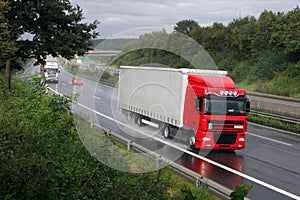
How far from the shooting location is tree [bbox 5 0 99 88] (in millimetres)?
26078

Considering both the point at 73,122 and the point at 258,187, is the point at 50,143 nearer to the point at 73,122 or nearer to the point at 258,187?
the point at 73,122

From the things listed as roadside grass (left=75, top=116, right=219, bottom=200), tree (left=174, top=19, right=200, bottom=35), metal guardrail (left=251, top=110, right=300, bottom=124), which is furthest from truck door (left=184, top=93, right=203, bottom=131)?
tree (left=174, top=19, right=200, bottom=35)

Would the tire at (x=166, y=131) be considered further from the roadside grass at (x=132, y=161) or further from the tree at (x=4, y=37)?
the tree at (x=4, y=37)

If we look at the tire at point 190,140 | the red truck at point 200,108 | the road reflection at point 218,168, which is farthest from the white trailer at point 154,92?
the road reflection at point 218,168

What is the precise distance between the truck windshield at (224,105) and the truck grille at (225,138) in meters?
0.85

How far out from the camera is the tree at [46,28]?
2608cm

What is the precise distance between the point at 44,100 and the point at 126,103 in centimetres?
1010

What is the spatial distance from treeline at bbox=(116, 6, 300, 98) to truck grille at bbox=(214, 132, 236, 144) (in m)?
32.1

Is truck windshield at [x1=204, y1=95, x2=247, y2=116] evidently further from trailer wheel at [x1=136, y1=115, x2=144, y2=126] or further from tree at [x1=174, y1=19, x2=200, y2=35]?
tree at [x1=174, y1=19, x2=200, y2=35]

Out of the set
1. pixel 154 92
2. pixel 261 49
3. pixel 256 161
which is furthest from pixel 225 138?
pixel 261 49

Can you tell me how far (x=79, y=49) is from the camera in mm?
28656

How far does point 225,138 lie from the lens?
16734mm

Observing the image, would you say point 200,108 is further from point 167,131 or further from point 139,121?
point 139,121

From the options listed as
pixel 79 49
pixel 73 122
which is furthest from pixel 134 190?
pixel 79 49
